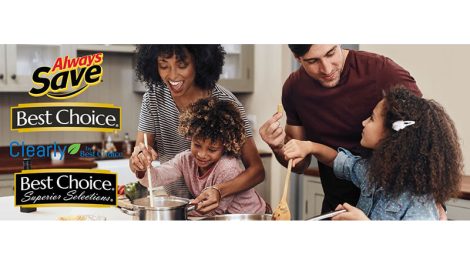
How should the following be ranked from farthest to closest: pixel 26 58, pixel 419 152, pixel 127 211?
pixel 26 58, pixel 127 211, pixel 419 152

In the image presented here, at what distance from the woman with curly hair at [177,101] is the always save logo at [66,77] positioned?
0.35 ft

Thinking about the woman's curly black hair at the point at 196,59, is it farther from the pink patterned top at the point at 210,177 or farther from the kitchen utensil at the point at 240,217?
the kitchen utensil at the point at 240,217

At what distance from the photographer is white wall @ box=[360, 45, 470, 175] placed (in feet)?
4.64

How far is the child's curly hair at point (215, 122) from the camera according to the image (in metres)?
1.44

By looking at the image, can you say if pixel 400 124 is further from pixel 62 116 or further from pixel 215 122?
pixel 62 116

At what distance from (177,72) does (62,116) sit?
29cm

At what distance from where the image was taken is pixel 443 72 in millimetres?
1439

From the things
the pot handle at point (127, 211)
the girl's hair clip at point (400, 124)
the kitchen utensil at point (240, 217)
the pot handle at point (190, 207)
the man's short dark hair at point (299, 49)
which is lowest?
the kitchen utensil at point (240, 217)

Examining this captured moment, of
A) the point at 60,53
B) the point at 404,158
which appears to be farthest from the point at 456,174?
the point at 60,53

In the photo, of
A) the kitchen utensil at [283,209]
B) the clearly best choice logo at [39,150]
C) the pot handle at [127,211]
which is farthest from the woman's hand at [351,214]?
the clearly best choice logo at [39,150]

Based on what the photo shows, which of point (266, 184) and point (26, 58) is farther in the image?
point (26, 58)

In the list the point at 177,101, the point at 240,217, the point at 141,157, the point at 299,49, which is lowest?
the point at 240,217

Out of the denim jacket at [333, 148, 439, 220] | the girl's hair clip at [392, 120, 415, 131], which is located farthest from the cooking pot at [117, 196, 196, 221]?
the girl's hair clip at [392, 120, 415, 131]

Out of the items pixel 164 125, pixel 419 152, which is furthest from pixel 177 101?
pixel 419 152
